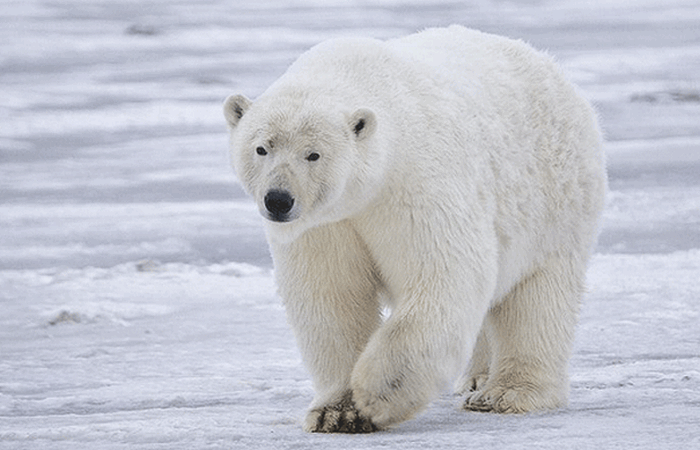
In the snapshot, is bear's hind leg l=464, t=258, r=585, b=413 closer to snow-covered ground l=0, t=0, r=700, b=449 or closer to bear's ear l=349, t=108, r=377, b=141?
snow-covered ground l=0, t=0, r=700, b=449

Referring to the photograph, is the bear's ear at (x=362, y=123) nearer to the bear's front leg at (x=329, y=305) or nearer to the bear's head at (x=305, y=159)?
the bear's head at (x=305, y=159)

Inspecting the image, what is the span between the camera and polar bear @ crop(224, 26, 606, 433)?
3.89 m

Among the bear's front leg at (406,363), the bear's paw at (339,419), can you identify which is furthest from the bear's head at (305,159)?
the bear's paw at (339,419)

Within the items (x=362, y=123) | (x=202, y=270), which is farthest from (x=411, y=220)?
(x=202, y=270)

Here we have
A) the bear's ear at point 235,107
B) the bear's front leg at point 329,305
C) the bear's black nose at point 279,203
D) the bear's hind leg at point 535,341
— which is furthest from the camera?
the bear's hind leg at point 535,341

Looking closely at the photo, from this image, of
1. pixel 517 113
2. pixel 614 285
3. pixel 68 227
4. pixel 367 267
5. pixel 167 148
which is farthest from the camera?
pixel 167 148

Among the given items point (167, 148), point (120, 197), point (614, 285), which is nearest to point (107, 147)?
point (167, 148)

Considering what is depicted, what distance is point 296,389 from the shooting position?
16.2 feet

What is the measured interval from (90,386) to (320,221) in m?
1.60

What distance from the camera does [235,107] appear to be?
13.2ft

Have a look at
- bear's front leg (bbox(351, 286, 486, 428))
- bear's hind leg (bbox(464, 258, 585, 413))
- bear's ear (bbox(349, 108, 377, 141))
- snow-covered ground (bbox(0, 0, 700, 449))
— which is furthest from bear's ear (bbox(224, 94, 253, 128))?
bear's hind leg (bbox(464, 258, 585, 413))

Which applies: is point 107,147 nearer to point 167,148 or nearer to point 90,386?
point 167,148

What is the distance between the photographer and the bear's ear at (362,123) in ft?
12.7

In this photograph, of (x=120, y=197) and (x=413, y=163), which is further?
(x=120, y=197)
